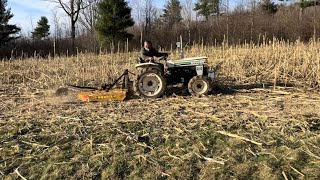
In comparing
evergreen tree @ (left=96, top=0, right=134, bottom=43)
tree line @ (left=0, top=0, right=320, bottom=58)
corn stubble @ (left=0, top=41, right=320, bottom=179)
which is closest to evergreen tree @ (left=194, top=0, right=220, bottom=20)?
tree line @ (left=0, top=0, right=320, bottom=58)

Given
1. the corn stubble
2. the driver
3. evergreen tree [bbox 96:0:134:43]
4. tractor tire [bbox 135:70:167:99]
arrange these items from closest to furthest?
the corn stubble
tractor tire [bbox 135:70:167:99]
the driver
evergreen tree [bbox 96:0:134:43]

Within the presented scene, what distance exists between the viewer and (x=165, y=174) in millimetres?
4613

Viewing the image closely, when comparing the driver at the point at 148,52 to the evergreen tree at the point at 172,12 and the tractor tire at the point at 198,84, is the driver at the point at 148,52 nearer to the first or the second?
the tractor tire at the point at 198,84

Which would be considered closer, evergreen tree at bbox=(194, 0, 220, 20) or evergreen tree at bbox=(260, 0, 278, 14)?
evergreen tree at bbox=(260, 0, 278, 14)

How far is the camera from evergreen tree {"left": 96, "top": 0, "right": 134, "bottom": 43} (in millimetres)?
29281

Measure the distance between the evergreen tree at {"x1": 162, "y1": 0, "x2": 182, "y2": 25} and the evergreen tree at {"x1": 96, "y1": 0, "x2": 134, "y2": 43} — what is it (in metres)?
13.3

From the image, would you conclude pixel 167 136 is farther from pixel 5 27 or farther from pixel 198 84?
pixel 5 27

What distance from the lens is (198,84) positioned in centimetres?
851

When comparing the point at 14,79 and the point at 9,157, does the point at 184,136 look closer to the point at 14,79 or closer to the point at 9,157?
the point at 9,157

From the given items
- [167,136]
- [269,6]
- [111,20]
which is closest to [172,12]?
[269,6]

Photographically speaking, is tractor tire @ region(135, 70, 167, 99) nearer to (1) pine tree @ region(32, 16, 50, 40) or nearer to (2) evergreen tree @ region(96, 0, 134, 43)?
(2) evergreen tree @ region(96, 0, 134, 43)

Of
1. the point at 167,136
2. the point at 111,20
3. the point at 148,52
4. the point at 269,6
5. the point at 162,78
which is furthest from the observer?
the point at 269,6

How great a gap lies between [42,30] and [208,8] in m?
17.1

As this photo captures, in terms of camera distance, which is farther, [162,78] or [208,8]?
[208,8]
